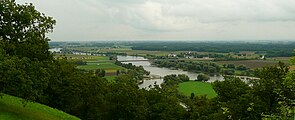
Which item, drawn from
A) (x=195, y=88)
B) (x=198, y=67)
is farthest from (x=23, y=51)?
(x=198, y=67)

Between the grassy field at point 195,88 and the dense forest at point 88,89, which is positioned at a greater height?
the dense forest at point 88,89

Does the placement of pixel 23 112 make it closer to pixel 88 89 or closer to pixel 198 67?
pixel 88 89

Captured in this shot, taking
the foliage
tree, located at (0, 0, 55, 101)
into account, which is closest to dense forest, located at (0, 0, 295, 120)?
tree, located at (0, 0, 55, 101)

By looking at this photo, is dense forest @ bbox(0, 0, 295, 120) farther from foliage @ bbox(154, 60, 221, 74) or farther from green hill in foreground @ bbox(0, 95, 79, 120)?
foliage @ bbox(154, 60, 221, 74)

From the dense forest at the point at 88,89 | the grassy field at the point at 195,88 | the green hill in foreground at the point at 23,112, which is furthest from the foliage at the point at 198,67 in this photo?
the green hill in foreground at the point at 23,112

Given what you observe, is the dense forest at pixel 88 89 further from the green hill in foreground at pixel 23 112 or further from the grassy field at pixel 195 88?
the grassy field at pixel 195 88

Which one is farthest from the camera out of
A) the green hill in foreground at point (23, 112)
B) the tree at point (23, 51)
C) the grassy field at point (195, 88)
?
the grassy field at point (195, 88)
